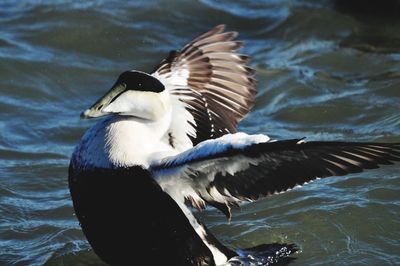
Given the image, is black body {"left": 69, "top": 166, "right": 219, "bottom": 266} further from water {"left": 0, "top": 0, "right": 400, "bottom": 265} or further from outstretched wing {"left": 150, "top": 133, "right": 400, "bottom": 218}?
water {"left": 0, "top": 0, "right": 400, "bottom": 265}

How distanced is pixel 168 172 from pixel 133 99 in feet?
1.82

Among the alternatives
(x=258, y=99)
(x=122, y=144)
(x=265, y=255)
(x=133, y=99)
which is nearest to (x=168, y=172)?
(x=122, y=144)

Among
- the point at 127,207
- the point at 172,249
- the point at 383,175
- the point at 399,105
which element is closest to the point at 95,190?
the point at 127,207

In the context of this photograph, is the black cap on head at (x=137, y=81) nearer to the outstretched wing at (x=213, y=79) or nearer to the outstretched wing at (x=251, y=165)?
the outstretched wing at (x=251, y=165)

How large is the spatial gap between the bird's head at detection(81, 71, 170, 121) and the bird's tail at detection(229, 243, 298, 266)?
3.38 ft

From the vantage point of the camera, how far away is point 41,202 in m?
7.11

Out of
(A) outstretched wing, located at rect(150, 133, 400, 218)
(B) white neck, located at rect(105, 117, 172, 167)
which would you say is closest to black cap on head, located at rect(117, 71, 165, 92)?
(B) white neck, located at rect(105, 117, 172, 167)

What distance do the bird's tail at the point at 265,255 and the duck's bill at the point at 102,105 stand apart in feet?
4.04

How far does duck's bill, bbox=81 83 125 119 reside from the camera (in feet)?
17.4

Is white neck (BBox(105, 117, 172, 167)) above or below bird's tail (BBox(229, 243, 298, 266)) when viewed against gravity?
above

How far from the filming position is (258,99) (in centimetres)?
898

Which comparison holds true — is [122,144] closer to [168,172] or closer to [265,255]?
[168,172]

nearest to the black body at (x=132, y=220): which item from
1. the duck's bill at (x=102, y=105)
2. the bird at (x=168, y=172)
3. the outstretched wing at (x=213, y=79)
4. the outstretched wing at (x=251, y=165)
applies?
the bird at (x=168, y=172)

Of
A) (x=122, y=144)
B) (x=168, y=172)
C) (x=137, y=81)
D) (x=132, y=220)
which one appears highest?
(x=137, y=81)
